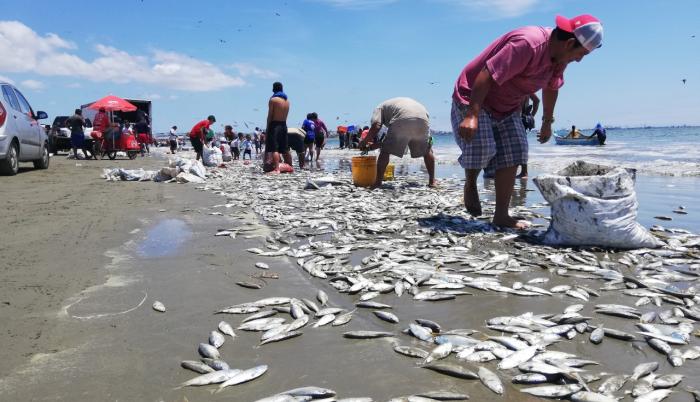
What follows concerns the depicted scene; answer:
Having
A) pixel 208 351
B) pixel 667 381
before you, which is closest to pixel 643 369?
pixel 667 381

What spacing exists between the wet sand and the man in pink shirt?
123 cm

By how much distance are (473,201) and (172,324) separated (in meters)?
4.49

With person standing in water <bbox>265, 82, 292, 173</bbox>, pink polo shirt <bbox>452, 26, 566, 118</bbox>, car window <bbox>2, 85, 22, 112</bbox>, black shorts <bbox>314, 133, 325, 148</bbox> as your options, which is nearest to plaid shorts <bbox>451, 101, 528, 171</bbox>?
pink polo shirt <bbox>452, 26, 566, 118</bbox>

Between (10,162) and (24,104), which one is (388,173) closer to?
(10,162)

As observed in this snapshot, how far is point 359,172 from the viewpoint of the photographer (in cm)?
960

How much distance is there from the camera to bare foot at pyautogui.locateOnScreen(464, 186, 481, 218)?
623 cm

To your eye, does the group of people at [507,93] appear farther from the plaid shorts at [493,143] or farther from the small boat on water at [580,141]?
the small boat on water at [580,141]

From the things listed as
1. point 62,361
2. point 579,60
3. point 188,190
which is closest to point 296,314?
point 62,361

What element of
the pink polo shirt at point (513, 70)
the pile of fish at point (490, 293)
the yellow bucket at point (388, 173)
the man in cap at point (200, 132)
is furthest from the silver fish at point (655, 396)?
the man in cap at point (200, 132)

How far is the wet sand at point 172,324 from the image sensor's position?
2.11 meters

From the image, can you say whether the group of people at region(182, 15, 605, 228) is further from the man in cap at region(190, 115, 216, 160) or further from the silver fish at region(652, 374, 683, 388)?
the man in cap at region(190, 115, 216, 160)

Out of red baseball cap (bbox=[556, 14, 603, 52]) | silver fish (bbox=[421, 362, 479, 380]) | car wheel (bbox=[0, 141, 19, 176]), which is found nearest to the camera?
silver fish (bbox=[421, 362, 479, 380])

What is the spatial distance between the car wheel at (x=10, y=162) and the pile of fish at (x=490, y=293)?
27.2 feet

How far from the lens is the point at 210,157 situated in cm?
1792
